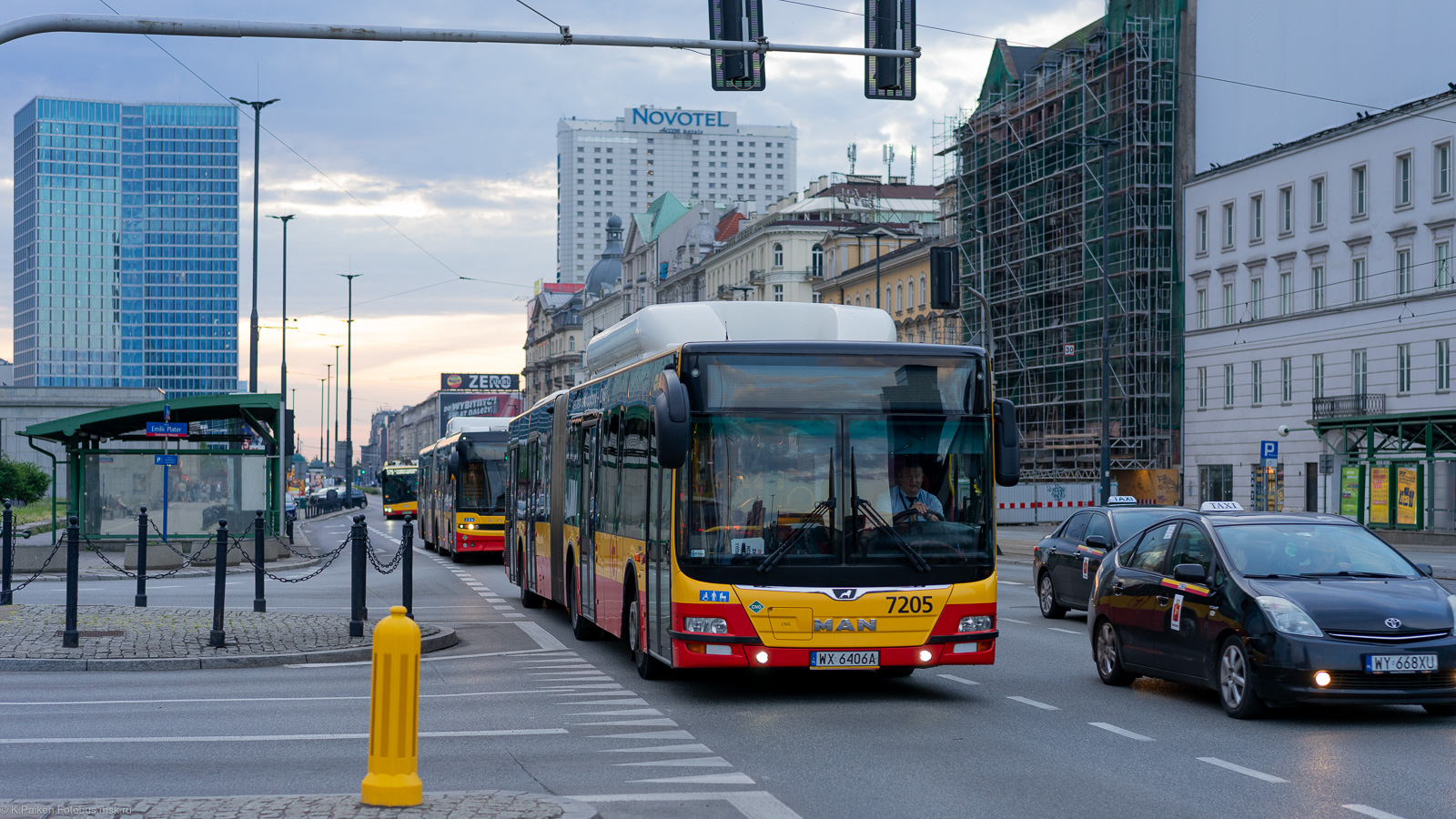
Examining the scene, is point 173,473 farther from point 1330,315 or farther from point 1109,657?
point 1330,315

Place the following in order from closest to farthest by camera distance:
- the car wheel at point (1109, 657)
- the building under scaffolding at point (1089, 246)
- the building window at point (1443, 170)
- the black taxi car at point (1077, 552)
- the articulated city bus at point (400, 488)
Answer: the car wheel at point (1109, 657) < the black taxi car at point (1077, 552) < the building window at point (1443, 170) < the building under scaffolding at point (1089, 246) < the articulated city bus at point (400, 488)

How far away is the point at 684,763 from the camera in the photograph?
363 inches

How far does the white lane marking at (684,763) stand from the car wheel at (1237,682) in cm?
386

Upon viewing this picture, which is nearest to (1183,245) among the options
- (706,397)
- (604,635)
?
(604,635)

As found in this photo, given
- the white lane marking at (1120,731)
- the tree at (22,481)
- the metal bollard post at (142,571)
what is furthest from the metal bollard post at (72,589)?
the tree at (22,481)

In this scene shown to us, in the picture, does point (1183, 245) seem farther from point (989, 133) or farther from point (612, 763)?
point (612, 763)

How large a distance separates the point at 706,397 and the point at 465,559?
95.0 ft

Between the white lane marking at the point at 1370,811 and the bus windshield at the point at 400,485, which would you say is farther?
the bus windshield at the point at 400,485

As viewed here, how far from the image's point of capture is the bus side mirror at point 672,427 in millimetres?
11445

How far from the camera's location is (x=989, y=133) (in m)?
75.5

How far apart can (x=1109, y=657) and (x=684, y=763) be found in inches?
207

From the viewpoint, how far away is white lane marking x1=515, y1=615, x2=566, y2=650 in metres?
17.1

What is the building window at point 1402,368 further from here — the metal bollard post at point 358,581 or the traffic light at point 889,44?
the metal bollard post at point 358,581

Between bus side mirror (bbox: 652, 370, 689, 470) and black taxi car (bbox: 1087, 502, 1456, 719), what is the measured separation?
3688 millimetres
